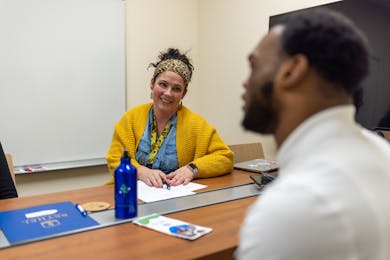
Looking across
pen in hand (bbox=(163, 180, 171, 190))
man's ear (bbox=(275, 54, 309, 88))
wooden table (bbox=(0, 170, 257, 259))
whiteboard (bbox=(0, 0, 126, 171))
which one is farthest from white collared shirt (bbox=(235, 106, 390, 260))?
whiteboard (bbox=(0, 0, 126, 171))

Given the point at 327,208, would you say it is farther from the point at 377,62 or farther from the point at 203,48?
the point at 203,48

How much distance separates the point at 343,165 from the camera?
0.58 m

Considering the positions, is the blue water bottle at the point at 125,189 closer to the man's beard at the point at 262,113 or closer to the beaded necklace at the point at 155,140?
the man's beard at the point at 262,113

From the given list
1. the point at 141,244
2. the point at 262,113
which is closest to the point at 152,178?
the point at 141,244

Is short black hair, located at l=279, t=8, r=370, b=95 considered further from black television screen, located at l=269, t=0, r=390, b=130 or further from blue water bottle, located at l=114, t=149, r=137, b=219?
black television screen, located at l=269, t=0, r=390, b=130

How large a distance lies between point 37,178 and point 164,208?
1802mm

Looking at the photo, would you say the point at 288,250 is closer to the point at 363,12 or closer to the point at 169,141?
the point at 169,141

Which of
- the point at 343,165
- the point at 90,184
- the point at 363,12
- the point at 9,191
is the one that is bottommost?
the point at 90,184

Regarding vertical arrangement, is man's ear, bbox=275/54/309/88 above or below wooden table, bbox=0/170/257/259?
above

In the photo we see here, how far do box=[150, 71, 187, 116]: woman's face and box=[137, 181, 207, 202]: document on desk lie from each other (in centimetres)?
50

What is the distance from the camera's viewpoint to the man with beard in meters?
0.54

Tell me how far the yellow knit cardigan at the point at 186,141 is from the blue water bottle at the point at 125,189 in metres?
0.66

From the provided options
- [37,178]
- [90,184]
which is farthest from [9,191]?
[90,184]

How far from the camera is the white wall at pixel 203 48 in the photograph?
9.75 ft
